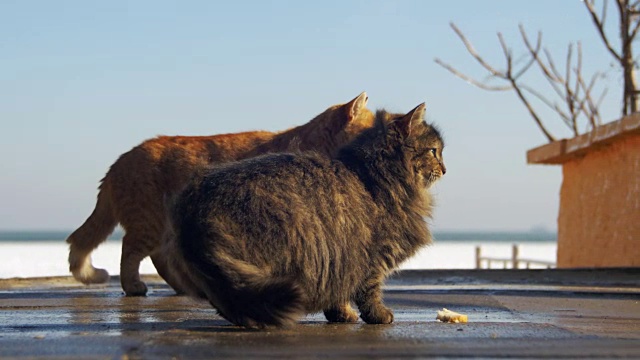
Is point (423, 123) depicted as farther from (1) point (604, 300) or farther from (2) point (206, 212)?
(1) point (604, 300)

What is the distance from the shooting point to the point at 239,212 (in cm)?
459

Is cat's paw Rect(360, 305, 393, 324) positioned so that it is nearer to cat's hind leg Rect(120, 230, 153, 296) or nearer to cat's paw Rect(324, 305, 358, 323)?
cat's paw Rect(324, 305, 358, 323)

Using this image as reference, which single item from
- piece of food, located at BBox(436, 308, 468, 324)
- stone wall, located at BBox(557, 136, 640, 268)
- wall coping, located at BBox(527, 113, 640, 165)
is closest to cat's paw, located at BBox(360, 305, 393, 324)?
piece of food, located at BBox(436, 308, 468, 324)

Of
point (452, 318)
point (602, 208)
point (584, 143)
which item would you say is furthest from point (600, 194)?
point (452, 318)

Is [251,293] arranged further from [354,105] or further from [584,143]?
[584,143]

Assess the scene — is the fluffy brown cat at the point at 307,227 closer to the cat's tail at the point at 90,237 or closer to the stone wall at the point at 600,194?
the cat's tail at the point at 90,237

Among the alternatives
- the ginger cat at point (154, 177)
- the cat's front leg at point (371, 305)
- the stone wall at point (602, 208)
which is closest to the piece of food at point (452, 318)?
the cat's front leg at point (371, 305)

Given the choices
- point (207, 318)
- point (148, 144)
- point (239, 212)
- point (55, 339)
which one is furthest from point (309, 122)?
point (55, 339)

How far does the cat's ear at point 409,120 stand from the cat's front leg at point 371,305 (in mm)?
860

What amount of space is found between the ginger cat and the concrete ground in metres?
0.30

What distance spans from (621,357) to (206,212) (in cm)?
203

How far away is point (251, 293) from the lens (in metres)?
4.46

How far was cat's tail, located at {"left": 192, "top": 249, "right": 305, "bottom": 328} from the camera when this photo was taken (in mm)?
4414

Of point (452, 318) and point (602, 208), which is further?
point (602, 208)
